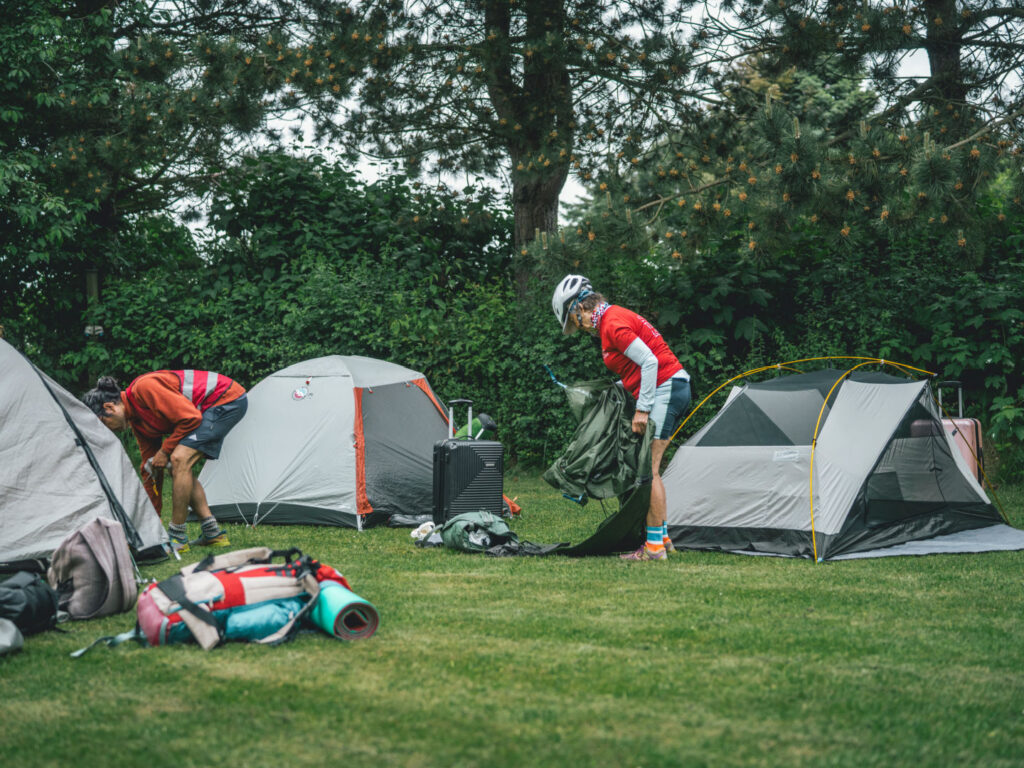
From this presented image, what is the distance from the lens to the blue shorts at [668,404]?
19.8 feet

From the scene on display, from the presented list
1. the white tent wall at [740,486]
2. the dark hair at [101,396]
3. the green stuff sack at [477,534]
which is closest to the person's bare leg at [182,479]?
the dark hair at [101,396]

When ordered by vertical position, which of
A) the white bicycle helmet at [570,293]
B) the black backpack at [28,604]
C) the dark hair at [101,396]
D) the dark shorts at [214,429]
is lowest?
the black backpack at [28,604]

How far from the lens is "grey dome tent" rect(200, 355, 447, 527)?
7.92 m

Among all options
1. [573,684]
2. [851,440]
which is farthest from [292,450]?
[573,684]

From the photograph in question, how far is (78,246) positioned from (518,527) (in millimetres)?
9391

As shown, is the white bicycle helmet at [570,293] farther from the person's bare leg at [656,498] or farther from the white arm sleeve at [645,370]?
the person's bare leg at [656,498]

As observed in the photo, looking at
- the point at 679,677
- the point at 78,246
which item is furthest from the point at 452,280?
the point at 679,677

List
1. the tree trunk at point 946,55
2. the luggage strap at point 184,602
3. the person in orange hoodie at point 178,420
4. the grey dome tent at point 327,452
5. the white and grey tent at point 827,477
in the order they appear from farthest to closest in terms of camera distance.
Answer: the tree trunk at point 946,55
the grey dome tent at point 327,452
the person in orange hoodie at point 178,420
the white and grey tent at point 827,477
the luggage strap at point 184,602

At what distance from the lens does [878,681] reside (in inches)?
128

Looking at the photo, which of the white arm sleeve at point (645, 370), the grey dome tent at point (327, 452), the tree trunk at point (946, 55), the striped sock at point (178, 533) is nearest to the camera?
the white arm sleeve at point (645, 370)

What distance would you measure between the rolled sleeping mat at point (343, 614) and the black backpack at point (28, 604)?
1129 millimetres

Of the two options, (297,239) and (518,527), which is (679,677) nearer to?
(518,527)

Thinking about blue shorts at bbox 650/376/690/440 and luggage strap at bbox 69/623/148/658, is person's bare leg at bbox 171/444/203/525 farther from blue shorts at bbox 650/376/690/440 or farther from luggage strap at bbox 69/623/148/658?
blue shorts at bbox 650/376/690/440

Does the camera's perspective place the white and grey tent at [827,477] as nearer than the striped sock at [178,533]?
Yes
